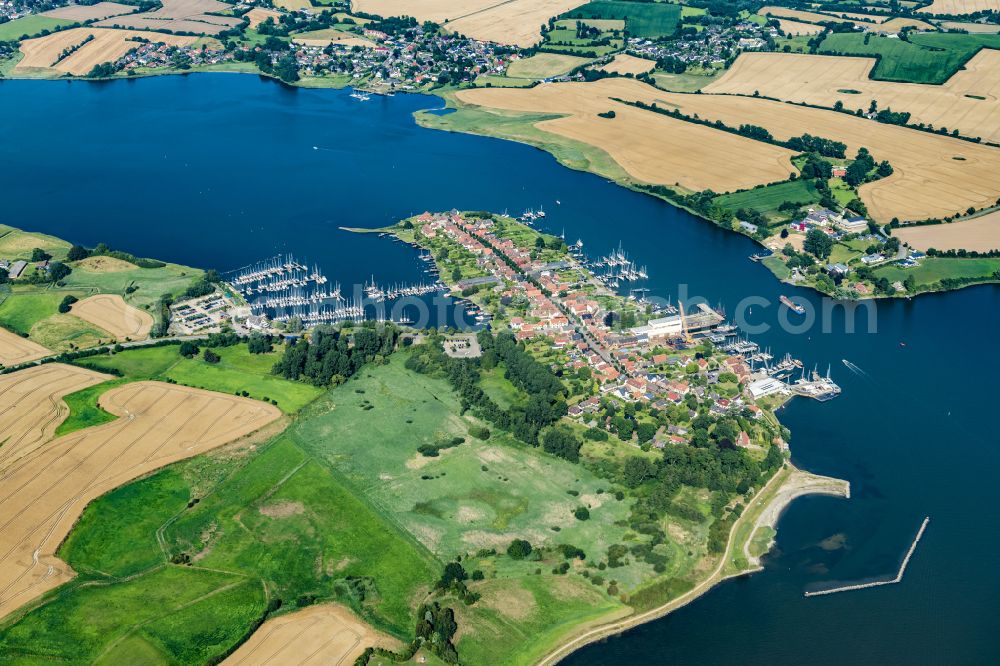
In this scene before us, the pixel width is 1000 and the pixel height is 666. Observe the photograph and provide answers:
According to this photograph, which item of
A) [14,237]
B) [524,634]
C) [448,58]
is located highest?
[448,58]

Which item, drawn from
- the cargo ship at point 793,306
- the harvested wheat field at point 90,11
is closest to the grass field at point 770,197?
the cargo ship at point 793,306

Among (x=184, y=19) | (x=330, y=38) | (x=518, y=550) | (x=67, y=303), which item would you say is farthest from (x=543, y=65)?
(x=518, y=550)

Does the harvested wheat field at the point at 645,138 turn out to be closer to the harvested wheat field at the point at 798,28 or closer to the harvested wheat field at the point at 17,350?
the harvested wheat field at the point at 798,28

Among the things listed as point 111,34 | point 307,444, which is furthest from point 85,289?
point 111,34

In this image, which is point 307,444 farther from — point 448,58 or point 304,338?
point 448,58

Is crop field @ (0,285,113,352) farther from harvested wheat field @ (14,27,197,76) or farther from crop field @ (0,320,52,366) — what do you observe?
harvested wheat field @ (14,27,197,76)
